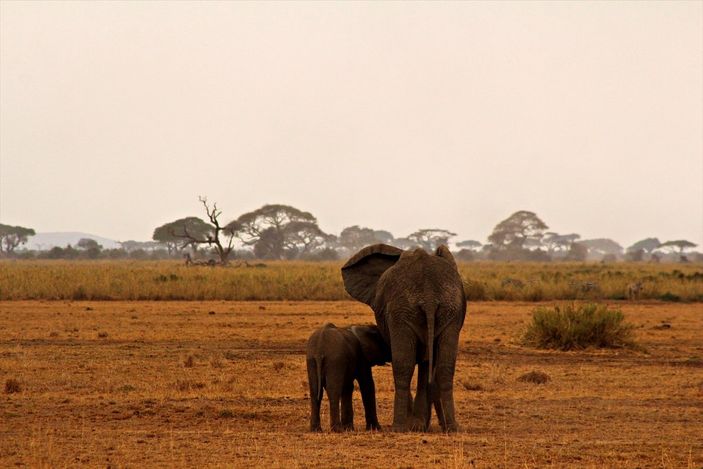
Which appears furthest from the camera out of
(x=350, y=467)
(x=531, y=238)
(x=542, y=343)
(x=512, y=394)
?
(x=531, y=238)

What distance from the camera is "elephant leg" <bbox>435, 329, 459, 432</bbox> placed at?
10.6 metres

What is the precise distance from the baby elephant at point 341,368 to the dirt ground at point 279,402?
12.3 inches

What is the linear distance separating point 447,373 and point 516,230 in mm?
111144

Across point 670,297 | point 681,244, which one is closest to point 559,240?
point 681,244

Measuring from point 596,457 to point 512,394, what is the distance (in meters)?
4.83

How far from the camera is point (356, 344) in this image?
1095cm

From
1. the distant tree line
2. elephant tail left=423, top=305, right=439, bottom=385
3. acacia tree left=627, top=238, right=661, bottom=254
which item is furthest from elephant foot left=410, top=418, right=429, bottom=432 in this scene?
acacia tree left=627, top=238, right=661, bottom=254

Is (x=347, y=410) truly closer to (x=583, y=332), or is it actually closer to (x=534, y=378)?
(x=534, y=378)

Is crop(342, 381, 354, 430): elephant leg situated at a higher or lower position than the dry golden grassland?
lower

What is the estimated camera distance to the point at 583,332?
2011cm

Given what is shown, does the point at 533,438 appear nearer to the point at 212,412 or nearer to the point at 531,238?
the point at 212,412

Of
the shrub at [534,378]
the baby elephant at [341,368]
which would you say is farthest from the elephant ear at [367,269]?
the shrub at [534,378]

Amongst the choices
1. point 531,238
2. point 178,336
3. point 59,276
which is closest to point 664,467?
point 178,336

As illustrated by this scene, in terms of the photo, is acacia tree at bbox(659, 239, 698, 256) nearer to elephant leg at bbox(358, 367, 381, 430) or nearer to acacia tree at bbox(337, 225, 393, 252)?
acacia tree at bbox(337, 225, 393, 252)
